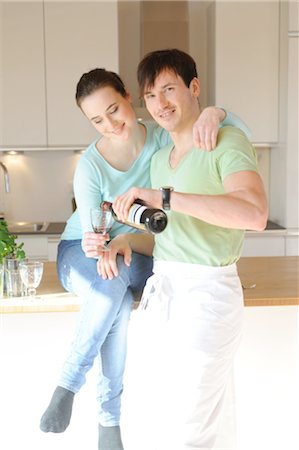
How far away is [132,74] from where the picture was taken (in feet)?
15.1

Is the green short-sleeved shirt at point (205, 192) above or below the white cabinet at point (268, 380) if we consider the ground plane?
above

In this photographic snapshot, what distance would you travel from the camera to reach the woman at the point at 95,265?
2086mm

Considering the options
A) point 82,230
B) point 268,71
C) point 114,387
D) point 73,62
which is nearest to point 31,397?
point 114,387

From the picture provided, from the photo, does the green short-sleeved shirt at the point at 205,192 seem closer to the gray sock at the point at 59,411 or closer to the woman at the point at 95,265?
the woman at the point at 95,265

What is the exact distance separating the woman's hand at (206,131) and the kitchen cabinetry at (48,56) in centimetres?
251

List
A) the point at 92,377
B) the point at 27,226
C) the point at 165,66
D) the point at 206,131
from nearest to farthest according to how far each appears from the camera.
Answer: the point at 206,131
the point at 165,66
the point at 92,377
the point at 27,226

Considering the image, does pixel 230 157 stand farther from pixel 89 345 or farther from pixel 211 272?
pixel 89 345

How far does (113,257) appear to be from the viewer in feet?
6.87

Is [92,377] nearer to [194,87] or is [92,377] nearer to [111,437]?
[111,437]

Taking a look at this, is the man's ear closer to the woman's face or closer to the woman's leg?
the woman's face

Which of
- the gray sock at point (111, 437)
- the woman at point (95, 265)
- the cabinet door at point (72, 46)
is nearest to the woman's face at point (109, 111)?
the woman at point (95, 265)

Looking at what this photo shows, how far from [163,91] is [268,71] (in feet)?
8.53

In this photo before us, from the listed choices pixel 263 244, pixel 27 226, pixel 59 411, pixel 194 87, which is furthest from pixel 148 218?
pixel 27 226

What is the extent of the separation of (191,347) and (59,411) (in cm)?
54
